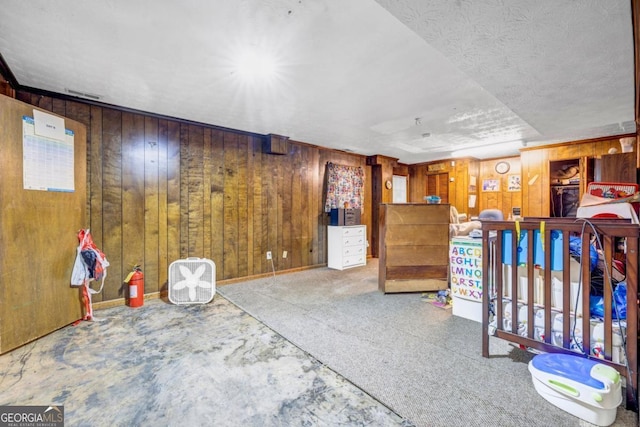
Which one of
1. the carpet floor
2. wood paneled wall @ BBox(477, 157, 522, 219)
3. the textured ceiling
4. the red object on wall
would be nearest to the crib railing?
the carpet floor

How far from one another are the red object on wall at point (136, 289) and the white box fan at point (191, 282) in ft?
1.02

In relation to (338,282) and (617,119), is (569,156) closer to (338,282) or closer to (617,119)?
(617,119)

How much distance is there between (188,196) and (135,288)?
1.25 m

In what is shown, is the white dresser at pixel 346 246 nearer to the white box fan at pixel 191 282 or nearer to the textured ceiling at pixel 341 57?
the textured ceiling at pixel 341 57

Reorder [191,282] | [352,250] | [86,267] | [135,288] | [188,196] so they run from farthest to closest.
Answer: [352,250]
[188,196]
[191,282]
[135,288]
[86,267]

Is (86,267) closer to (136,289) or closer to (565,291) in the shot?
(136,289)

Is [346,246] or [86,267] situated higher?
[86,267]

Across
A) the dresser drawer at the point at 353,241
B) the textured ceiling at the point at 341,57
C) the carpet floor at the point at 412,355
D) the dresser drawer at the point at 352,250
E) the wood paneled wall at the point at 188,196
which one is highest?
the textured ceiling at the point at 341,57

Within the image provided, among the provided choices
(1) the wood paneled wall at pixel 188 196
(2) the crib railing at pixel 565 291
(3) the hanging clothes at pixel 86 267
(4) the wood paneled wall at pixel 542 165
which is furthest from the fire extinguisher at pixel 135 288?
(4) the wood paneled wall at pixel 542 165

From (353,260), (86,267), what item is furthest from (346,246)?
(86,267)

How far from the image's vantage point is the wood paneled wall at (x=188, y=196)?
3.07 meters

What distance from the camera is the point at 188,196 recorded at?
12.0ft

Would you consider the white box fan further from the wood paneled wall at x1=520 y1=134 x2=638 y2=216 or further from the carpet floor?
the wood paneled wall at x1=520 y1=134 x2=638 y2=216

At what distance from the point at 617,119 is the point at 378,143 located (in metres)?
3.02
